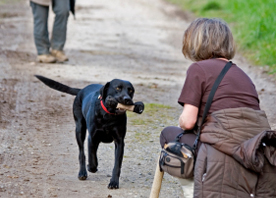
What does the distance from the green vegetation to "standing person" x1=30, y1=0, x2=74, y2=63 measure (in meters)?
4.14

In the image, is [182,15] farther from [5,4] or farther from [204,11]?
[5,4]

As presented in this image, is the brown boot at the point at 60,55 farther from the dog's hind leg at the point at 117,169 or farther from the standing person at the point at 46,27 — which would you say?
the dog's hind leg at the point at 117,169

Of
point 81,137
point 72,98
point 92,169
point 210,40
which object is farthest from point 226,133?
point 72,98

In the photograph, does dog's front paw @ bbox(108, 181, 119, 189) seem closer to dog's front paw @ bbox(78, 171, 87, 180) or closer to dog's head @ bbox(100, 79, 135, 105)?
dog's front paw @ bbox(78, 171, 87, 180)

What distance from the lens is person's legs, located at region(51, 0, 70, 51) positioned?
9.51m

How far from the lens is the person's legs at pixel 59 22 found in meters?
9.51

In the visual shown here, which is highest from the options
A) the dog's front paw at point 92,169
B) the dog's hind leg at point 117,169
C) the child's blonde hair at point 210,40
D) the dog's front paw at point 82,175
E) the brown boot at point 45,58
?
the child's blonde hair at point 210,40

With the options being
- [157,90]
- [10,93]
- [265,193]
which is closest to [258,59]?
[157,90]

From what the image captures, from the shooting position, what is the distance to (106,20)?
17.2m

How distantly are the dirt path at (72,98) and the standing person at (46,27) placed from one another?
0.31m

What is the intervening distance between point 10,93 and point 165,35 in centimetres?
805

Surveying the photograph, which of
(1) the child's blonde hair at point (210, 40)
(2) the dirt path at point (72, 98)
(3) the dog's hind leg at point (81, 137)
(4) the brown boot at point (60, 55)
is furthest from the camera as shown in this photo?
(4) the brown boot at point (60, 55)

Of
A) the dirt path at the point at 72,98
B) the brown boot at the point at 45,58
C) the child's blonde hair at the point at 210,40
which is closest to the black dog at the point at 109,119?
the dirt path at the point at 72,98

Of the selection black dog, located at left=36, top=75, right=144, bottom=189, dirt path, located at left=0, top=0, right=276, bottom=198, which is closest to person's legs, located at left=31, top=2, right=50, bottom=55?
dirt path, located at left=0, top=0, right=276, bottom=198
